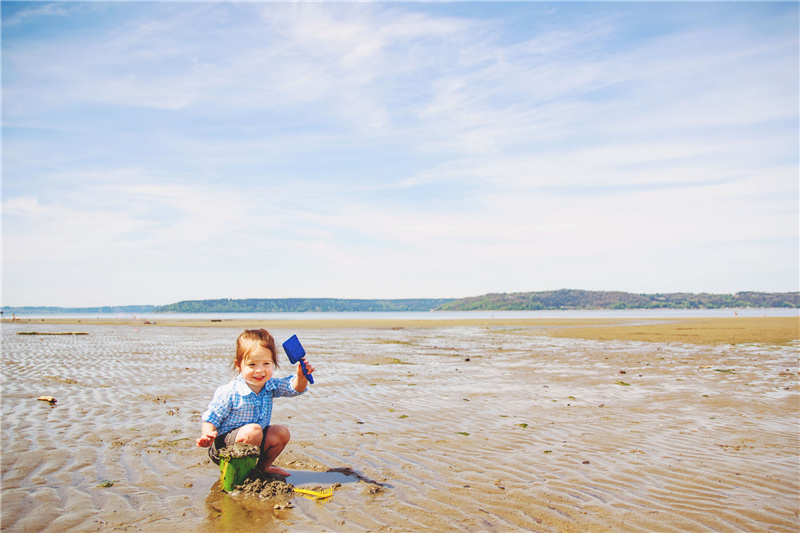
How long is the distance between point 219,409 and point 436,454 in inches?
122

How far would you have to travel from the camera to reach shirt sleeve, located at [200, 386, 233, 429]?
4.87 meters

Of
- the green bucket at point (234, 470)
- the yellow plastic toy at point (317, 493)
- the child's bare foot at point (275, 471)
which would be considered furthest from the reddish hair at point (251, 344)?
the yellow plastic toy at point (317, 493)

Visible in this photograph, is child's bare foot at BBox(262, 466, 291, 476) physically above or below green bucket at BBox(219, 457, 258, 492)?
below

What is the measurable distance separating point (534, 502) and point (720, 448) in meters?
3.81

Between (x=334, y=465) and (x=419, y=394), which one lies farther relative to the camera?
(x=419, y=394)

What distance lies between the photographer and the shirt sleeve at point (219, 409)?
4.87 m

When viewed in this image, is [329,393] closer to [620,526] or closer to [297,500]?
[297,500]

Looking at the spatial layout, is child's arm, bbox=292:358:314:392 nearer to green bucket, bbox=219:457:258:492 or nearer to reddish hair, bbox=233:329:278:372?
reddish hair, bbox=233:329:278:372

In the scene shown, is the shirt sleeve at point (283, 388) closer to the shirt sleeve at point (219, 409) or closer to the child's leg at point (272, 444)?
the child's leg at point (272, 444)

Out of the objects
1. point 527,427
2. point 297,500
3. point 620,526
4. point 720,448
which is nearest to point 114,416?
point 297,500

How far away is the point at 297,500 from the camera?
476 cm

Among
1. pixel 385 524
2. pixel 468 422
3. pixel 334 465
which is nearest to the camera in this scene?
pixel 385 524

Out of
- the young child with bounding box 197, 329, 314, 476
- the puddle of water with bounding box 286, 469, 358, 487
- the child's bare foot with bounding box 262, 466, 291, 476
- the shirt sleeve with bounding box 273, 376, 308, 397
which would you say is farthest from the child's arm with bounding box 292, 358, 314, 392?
the puddle of water with bounding box 286, 469, 358, 487

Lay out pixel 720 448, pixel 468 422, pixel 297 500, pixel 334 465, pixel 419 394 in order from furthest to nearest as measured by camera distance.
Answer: pixel 419 394, pixel 468 422, pixel 720 448, pixel 334 465, pixel 297 500
